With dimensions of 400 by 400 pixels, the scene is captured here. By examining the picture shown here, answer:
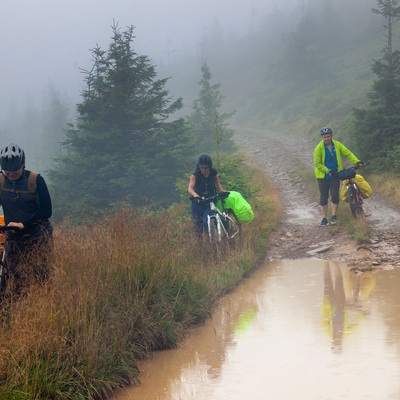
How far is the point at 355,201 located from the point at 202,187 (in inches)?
164

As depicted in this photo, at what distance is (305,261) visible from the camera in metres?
11.9

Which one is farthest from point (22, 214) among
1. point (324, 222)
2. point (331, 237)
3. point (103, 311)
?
point (324, 222)

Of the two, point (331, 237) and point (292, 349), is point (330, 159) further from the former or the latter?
point (292, 349)

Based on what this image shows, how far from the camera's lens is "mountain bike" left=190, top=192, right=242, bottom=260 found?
1075 centimetres

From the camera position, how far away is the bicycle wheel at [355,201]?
1390 centimetres

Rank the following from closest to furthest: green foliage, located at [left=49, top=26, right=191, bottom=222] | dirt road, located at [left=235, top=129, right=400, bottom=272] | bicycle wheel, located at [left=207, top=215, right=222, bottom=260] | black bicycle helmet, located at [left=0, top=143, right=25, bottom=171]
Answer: black bicycle helmet, located at [left=0, top=143, right=25, bottom=171] → bicycle wheel, located at [left=207, top=215, right=222, bottom=260] → dirt road, located at [left=235, top=129, right=400, bottom=272] → green foliage, located at [left=49, top=26, right=191, bottom=222]

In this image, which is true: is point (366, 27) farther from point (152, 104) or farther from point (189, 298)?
point (189, 298)

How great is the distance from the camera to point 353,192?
550 inches

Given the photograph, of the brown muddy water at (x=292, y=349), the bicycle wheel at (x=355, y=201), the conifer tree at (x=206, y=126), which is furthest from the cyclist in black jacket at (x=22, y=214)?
the conifer tree at (x=206, y=126)

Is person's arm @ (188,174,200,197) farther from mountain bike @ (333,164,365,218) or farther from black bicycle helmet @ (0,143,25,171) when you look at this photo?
black bicycle helmet @ (0,143,25,171)

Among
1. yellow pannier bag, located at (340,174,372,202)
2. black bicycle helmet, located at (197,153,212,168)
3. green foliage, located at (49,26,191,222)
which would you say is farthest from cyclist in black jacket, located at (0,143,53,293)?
green foliage, located at (49,26,191,222)

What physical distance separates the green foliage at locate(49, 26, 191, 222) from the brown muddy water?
10.7 metres

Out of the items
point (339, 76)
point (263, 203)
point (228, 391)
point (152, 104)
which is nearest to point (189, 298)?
point (228, 391)

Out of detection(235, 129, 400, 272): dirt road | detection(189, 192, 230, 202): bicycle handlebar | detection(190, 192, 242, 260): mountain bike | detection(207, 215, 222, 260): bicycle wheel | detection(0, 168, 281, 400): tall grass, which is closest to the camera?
detection(0, 168, 281, 400): tall grass
